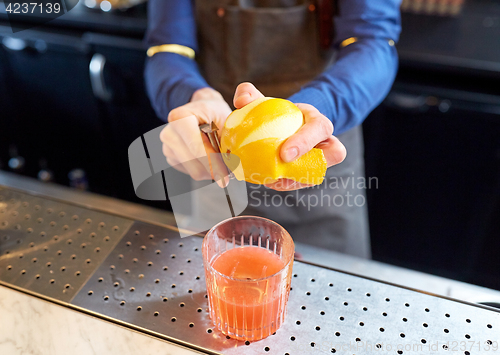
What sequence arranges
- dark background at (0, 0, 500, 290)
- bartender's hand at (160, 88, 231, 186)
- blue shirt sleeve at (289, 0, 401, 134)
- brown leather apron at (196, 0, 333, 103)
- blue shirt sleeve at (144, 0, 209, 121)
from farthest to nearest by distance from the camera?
dark background at (0, 0, 500, 290) < brown leather apron at (196, 0, 333, 103) < blue shirt sleeve at (144, 0, 209, 121) < blue shirt sleeve at (289, 0, 401, 134) < bartender's hand at (160, 88, 231, 186)

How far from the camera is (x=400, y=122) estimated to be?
1529mm

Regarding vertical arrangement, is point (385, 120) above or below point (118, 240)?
below

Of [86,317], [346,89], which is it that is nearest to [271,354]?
[86,317]

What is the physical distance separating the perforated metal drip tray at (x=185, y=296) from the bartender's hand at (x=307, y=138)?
0.66ft

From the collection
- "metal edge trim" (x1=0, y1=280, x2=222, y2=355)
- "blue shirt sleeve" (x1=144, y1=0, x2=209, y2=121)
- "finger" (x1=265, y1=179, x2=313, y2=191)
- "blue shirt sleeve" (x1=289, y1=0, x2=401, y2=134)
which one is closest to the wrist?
"blue shirt sleeve" (x1=144, y1=0, x2=209, y2=121)

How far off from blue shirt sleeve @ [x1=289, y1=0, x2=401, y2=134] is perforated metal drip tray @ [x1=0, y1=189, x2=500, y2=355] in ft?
1.10

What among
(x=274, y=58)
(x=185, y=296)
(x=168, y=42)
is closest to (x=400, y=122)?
(x=274, y=58)

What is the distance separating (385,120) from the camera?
1.54 metres

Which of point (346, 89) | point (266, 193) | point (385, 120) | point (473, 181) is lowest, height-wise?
point (473, 181)

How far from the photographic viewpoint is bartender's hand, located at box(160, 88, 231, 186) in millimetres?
655

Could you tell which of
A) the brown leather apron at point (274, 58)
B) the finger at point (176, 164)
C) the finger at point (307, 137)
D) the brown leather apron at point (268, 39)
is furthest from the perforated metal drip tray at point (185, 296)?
the brown leather apron at point (268, 39)

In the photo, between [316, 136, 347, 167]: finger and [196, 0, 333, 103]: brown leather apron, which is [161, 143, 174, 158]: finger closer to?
[316, 136, 347, 167]: finger

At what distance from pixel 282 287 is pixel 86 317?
299 mm

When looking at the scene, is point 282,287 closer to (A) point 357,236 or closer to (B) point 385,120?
(A) point 357,236
